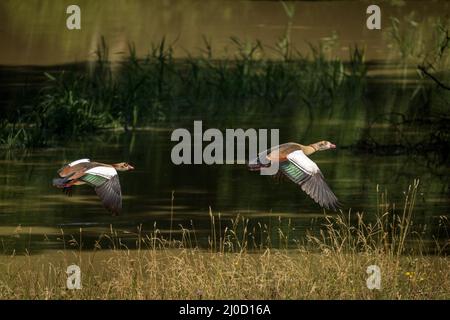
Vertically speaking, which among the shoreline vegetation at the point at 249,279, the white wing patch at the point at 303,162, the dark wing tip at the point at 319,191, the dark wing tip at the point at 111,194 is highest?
the white wing patch at the point at 303,162

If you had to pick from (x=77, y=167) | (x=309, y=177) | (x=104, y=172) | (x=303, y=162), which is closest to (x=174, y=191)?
(x=77, y=167)

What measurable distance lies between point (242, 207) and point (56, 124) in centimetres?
438

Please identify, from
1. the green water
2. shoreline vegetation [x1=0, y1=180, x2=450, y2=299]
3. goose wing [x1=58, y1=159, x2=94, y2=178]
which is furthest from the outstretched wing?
goose wing [x1=58, y1=159, x2=94, y2=178]

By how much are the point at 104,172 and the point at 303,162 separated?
1.47 meters

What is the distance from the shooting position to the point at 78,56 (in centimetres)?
2622

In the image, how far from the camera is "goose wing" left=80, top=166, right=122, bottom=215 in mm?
13070

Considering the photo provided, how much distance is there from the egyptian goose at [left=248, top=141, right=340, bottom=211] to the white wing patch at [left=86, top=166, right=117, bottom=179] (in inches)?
39.6

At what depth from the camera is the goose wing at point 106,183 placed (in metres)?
13.1

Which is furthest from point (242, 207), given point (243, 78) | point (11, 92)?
point (11, 92)

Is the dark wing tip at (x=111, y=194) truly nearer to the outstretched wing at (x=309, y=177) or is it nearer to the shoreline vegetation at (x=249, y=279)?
the shoreline vegetation at (x=249, y=279)

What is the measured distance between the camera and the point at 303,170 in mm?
12820

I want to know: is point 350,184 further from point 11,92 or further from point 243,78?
point 11,92

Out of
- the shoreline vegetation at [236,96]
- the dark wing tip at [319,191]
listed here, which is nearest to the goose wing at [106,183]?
the dark wing tip at [319,191]

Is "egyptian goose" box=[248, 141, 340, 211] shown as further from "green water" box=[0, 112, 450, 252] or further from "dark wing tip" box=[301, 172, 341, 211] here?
"green water" box=[0, 112, 450, 252]
